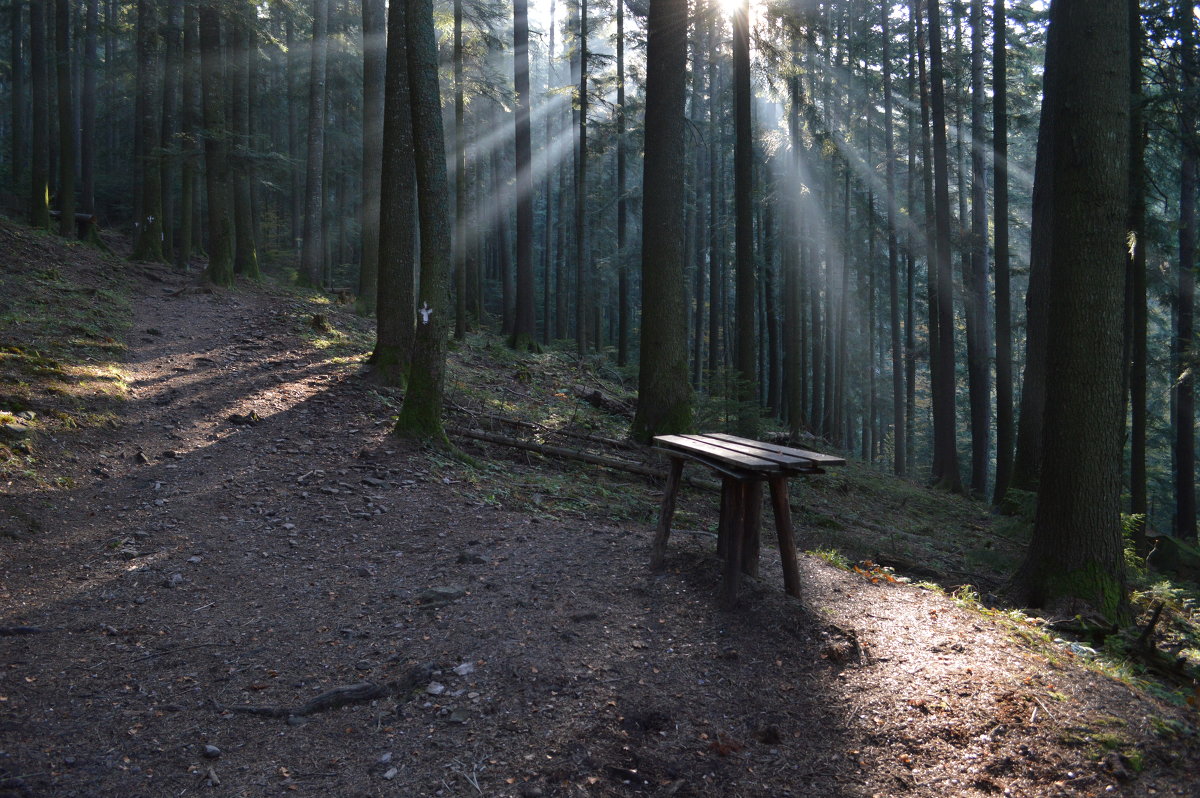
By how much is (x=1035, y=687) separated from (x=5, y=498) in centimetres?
753

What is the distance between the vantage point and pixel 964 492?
1780cm

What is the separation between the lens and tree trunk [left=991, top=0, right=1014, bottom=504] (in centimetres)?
1528

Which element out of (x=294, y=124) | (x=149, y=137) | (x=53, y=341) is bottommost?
(x=53, y=341)

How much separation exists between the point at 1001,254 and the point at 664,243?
957 cm

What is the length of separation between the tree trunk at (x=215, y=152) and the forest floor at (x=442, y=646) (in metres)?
7.57

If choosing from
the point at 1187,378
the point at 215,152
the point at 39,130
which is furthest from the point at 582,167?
the point at 1187,378

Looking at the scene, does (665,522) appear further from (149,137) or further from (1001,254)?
(149,137)

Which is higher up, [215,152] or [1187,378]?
[215,152]

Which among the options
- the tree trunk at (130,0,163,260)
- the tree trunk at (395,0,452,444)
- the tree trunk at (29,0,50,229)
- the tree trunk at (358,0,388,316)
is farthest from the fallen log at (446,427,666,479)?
the tree trunk at (29,0,50,229)

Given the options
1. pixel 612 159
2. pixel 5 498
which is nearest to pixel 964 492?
pixel 5 498

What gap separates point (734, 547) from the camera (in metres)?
5.00

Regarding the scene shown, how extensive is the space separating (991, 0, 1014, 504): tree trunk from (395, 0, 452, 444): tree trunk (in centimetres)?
1243

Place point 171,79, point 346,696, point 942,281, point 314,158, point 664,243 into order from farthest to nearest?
point 314,158 → point 171,79 → point 942,281 → point 664,243 → point 346,696

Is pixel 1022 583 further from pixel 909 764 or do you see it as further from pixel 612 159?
pixel 612 159
